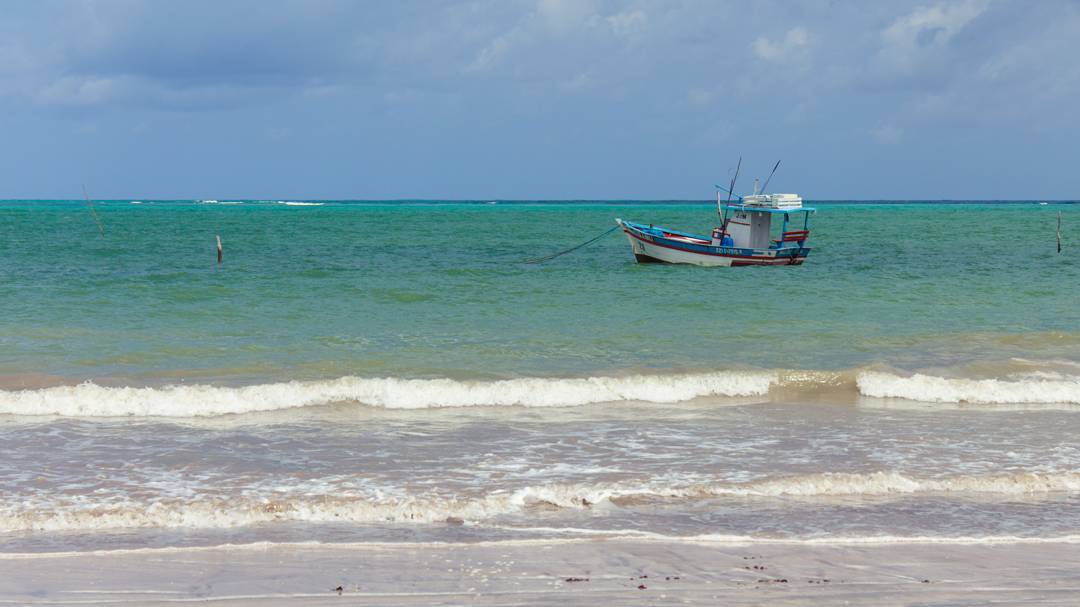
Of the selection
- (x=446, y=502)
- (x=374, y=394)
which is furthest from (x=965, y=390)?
(x=446, y=502)

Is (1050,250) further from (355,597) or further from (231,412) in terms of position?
(355,597)

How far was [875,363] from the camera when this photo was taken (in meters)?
15.0

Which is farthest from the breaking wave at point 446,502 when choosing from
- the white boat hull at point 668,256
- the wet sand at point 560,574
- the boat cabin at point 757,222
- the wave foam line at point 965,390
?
the white boat hull at point 668,256

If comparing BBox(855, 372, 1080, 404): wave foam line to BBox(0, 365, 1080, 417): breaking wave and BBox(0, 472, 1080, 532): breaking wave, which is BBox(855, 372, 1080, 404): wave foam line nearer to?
BBox(0, 365, 1080, 417): breaking wave

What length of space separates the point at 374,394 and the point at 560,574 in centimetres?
680

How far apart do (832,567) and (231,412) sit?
8016 mm

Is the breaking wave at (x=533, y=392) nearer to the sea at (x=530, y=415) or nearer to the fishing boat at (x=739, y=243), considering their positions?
the sea at (x=530, y=415)

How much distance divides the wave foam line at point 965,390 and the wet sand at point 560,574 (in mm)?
6314

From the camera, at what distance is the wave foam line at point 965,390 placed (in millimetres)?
12812

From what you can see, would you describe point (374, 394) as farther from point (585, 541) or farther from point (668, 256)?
point (668, 256)

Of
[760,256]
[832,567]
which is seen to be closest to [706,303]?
[760,256]

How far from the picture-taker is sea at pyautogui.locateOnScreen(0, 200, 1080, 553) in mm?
7500

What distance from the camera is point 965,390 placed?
13.1 m

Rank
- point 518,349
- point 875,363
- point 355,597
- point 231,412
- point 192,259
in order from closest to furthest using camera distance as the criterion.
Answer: point 355,597
point 231,412
point 875,363
point 518,349
point 192,259
